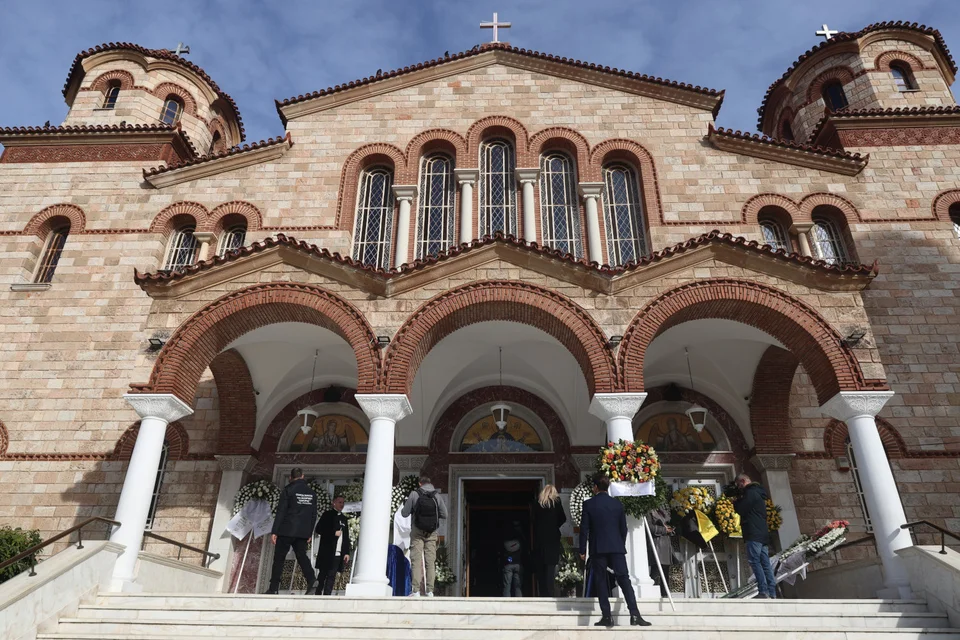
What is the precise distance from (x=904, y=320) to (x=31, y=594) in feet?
46.7

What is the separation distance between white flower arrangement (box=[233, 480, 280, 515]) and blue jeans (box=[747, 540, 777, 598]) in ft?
26.4

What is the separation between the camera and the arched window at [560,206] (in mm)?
13930

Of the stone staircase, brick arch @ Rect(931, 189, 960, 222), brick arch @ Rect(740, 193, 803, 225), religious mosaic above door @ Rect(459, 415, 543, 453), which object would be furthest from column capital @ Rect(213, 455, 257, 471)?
brick arch @ Rect(931, 189, 960, 222)

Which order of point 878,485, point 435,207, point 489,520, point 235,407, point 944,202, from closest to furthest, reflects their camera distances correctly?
1. point 878,485
2. point 235,407
3. point 489,520
4. point 944,202
5. point 435,207

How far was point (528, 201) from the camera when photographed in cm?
1416

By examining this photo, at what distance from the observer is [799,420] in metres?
12.5

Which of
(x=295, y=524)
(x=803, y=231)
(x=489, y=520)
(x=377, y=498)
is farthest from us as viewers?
(x=803, y=231)

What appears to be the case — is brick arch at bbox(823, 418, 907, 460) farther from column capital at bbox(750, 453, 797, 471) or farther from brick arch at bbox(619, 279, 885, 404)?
brick arch at bbox(619, 279, 885, 404)

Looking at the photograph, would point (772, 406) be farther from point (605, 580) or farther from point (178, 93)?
point (178, 93)

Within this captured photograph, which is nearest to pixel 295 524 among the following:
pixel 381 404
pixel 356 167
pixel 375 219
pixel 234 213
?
pixel 381 404

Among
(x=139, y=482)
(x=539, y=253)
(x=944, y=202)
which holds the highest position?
(x=944, y=202)

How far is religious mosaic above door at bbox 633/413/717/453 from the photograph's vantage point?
12852 millimetres

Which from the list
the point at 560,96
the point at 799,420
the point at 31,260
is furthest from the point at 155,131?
the point at 799,420

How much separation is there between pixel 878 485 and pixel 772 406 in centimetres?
395
